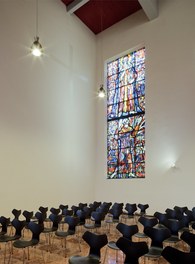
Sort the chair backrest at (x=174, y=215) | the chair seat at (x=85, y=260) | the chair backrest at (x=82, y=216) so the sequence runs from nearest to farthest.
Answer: the chair seat at (x=85, y=260)
the chair backrest at (x=174, y=215)
the chair backrest at (x=82, y=216)

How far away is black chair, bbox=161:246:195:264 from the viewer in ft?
10.5

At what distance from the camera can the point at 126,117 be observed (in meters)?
12.7

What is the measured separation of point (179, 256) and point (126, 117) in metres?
9.74

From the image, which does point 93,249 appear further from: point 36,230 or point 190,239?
point 190,239

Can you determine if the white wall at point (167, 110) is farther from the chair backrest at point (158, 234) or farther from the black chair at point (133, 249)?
the black chair at point (133, 249)

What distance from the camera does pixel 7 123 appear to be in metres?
9.76

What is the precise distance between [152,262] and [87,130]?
8.43 metres

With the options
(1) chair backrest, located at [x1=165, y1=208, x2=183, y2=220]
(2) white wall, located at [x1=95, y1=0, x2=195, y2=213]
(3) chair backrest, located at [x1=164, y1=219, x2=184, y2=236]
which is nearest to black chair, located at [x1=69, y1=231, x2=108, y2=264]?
(3) chair backrest, located at [x1=164, y1=219, x2=184, y2=236]

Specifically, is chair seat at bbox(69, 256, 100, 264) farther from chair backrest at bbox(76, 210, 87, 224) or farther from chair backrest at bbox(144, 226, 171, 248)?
chair backrest at bbox(76, 210, 87, 224)

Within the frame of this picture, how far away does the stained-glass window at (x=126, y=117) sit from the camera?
12.0m

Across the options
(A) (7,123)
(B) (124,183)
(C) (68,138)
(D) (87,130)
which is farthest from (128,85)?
(A) (7,123)

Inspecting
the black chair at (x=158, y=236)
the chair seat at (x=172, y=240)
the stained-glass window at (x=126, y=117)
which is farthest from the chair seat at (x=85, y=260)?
the stained-glass window at (x=126, y=117)

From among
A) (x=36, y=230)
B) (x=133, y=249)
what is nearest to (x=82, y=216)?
(x=36, y=230)

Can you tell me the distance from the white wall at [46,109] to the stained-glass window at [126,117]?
101 centimetres
